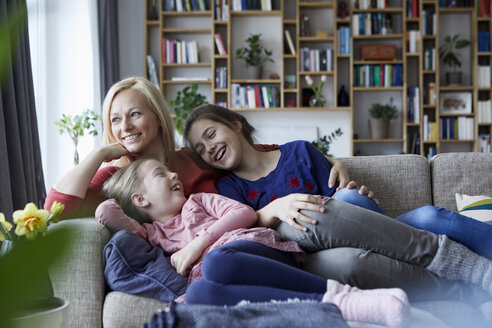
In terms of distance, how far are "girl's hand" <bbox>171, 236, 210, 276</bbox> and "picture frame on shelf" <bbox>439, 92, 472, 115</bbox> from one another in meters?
4.50

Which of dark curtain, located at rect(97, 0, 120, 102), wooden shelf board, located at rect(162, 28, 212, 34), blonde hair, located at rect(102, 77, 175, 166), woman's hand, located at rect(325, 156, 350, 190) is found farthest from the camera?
wooden shelf board, located at rect(162, 28, 212, 34)

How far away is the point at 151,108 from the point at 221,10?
3.50m

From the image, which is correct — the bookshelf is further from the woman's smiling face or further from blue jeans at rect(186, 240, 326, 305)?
blue jeans at rect(186, 240, 326, 305)

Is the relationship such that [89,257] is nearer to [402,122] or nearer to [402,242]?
[402,242]

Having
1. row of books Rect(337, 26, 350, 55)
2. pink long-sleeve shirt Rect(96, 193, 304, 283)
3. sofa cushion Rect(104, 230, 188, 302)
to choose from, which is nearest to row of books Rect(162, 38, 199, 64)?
row of books Rect(337, 26, 350, 55)

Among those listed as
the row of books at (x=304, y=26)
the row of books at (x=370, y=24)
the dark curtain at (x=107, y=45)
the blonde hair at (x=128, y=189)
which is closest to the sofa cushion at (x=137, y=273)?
the blonde hair at (x=128, y=189)

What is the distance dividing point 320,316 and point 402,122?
473 centimetres

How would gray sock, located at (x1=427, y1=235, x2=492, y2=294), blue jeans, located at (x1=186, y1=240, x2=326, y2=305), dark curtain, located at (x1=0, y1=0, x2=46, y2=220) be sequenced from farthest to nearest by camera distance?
dark curtain, located at (x1=0, y1=0, x2=46, y2=220), gray sock, located at (x1=427, y1=235, x2=492, y2=294), blue jeans, located at (x1=186, y1=240, x2=326, y2=305)

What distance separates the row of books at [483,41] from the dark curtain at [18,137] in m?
4.39

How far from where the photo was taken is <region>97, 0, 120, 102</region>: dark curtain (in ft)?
14.8

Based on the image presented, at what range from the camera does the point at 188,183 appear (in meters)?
1.82

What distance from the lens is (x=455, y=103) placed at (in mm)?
5246

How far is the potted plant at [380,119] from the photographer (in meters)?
5.15

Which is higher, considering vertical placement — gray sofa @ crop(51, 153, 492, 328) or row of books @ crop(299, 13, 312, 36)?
row of books @ crop(299, 13, 312, 36)
